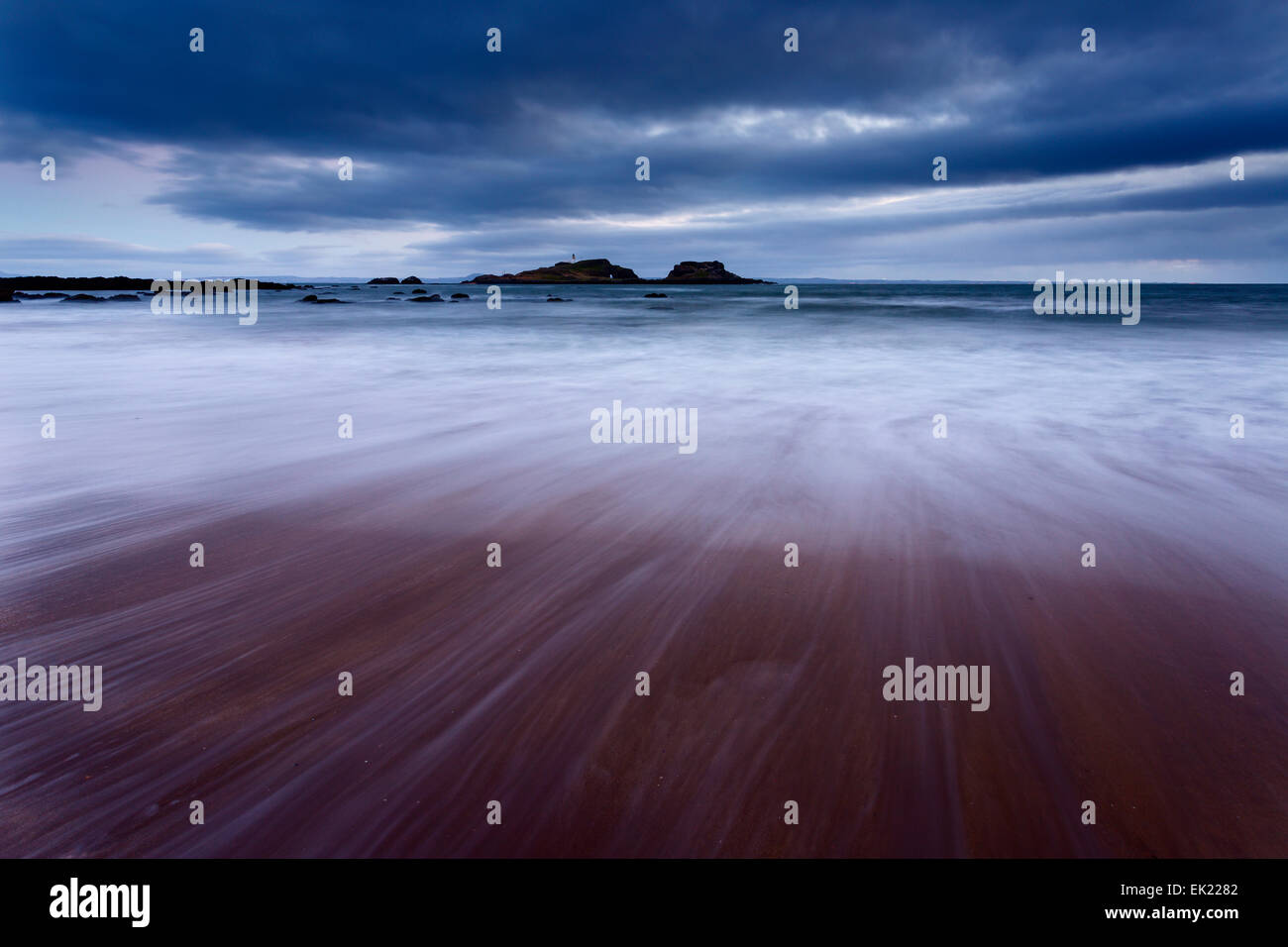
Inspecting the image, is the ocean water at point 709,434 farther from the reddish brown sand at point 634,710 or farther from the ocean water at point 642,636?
the reddish brown sand at point 634,710

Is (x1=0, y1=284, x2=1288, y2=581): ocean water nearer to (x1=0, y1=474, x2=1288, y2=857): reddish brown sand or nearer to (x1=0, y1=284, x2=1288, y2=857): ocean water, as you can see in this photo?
(x1=0, y1=284, x2=1288, y2=857): ocean water

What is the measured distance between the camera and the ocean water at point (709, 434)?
6.12 m

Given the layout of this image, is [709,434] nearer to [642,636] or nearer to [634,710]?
[642,636]

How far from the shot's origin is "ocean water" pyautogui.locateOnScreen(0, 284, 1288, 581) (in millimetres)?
6121

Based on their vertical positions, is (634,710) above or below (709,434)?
below

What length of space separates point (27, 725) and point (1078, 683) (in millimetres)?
5635

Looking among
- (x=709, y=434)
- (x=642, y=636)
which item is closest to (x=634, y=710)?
(x=642, y=636)

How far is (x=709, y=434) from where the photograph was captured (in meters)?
9.17

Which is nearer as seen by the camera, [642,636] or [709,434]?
[642,636]

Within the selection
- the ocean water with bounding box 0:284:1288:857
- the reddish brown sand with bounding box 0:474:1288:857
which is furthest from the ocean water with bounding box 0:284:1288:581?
the reddish brown sand with bounding box 0:474:1288:857

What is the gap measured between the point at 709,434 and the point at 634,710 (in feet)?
20.6
